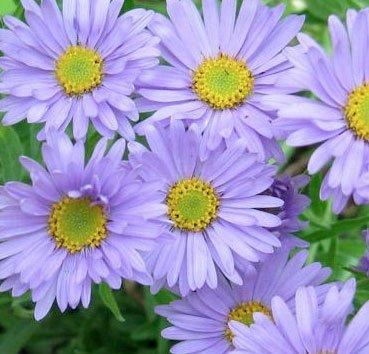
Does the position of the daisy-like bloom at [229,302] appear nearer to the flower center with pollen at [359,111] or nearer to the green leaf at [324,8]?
the flower center with pollen at [359,111]

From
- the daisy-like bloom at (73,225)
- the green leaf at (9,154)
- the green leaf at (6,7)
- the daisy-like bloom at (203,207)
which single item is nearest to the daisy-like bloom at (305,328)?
the daisy-like bloom at (203,207)

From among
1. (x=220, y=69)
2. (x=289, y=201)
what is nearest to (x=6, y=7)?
(x=220, y=69)

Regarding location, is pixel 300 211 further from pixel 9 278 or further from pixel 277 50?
pixel 9 278

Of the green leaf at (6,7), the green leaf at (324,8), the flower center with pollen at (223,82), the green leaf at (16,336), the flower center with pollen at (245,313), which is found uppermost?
the green leaf at (324,8)

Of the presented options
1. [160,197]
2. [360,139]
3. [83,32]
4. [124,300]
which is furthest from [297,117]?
[124,300]

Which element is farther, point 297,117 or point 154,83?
point 154,83

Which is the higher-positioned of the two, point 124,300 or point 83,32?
point 83,32
